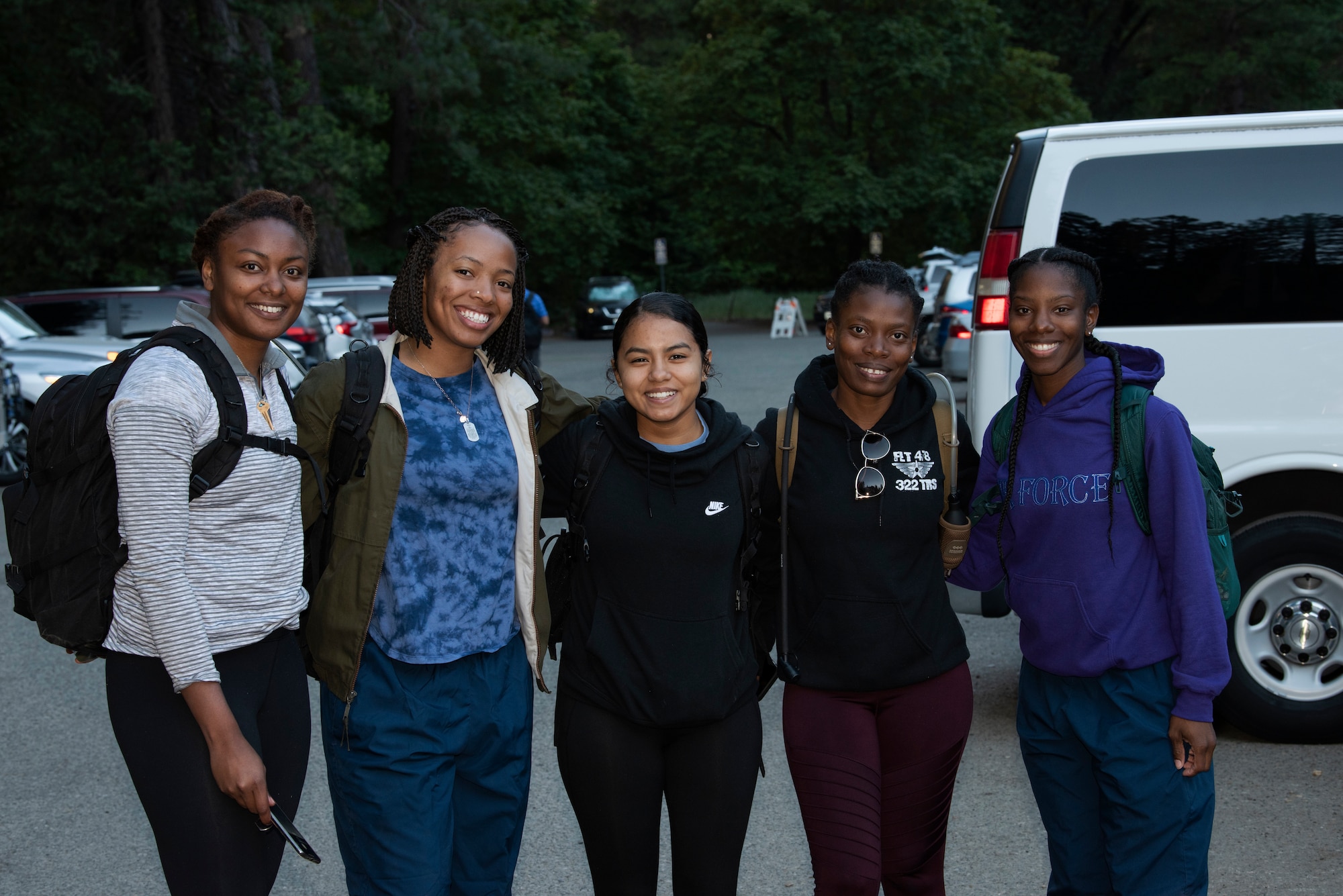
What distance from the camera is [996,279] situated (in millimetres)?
4922

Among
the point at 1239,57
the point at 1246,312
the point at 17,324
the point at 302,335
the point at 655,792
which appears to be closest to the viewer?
the point at 655,792

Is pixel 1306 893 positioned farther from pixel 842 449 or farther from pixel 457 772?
pixel 457 772

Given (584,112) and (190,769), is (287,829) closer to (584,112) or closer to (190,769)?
(190,769)

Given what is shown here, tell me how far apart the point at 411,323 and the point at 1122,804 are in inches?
77.9

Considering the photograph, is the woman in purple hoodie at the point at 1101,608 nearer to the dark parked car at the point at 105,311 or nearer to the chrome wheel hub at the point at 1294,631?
the chrome wheel hub at the point at 1294,631

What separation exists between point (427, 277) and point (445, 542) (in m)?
0.64

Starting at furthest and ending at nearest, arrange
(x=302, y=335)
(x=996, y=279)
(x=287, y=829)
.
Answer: (x=302, y=335), (x=996, y=279), (x=287, y=829)

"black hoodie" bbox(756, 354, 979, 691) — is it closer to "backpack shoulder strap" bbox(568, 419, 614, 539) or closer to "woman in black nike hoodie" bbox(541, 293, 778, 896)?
"woman in black nike hoodie" bbox(541, 293, 778, 896)

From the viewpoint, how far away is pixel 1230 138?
4.82 meters

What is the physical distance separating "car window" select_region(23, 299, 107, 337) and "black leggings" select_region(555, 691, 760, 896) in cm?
1272

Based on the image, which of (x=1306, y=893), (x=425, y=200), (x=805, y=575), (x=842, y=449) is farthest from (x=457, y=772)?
(x=425, y=200)

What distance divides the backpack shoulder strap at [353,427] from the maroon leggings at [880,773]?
46.0 inches

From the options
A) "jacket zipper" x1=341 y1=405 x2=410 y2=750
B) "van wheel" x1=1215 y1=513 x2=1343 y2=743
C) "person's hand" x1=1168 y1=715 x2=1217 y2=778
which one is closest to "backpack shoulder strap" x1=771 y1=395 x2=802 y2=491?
"jacket zipper" x1=341 y1=405 x2=410 y2=750

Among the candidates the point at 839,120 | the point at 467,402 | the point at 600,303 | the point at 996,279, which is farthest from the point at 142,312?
the point at 839,120
